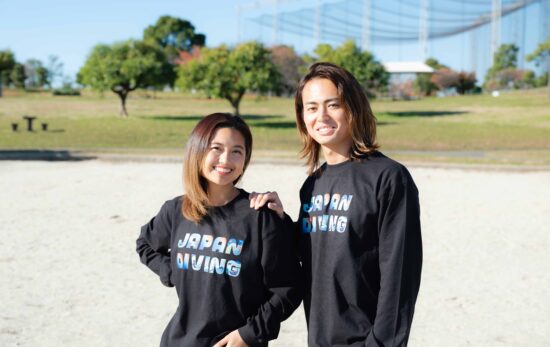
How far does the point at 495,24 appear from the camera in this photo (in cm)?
5909

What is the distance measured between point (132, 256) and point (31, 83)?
2450 inches

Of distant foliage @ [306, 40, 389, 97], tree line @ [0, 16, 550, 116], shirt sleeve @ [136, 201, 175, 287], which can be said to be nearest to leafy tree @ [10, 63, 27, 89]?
tree line @ [0, 16, 550, 116]

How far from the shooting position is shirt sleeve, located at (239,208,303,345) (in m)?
2.20

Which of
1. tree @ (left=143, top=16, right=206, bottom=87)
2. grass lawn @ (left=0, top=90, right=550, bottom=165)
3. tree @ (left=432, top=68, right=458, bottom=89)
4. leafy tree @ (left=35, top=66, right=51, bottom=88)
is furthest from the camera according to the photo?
tree @ (left=143, top=16, right=206, bottom=87)

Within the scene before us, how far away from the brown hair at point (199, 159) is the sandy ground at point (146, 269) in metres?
1.92

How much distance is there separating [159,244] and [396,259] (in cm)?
100

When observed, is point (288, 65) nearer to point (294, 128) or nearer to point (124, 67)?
point (124, 67)

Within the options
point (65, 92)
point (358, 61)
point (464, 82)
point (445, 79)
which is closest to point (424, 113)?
point (358, 61)

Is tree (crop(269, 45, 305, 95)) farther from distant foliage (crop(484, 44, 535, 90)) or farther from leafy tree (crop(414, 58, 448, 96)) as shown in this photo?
distant foliage (crop(484, 44, 535, 90))

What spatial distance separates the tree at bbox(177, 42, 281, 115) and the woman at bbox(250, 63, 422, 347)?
26052mm

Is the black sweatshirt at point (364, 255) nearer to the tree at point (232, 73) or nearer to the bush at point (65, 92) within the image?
the tree at point (232, 73)

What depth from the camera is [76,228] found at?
7516mm

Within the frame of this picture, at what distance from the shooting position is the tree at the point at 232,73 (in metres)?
28.4

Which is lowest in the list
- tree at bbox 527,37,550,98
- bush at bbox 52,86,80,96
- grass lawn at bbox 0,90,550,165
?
grass lawn at bbox 0,90,550,165
